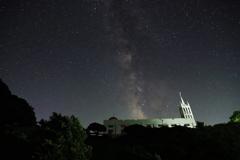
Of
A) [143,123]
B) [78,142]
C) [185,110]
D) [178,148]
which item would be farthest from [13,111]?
[185,110]

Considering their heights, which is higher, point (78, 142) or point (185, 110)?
point (185, 110)

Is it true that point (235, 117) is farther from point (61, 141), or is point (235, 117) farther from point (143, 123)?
point (61, 141)

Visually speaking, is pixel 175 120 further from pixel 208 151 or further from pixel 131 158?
pixel 131 158

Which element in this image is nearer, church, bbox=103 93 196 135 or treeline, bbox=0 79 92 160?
treeline, bbox=0 79 92 160

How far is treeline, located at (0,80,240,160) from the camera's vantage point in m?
12.9

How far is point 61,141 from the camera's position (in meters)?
13.1

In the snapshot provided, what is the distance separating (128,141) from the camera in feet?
93.1

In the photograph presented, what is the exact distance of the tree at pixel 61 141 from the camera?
40.9 feet

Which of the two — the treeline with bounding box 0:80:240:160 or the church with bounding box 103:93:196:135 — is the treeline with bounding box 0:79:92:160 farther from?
the church with bounding box 103:93:196:135

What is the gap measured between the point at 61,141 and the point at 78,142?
5.44ft

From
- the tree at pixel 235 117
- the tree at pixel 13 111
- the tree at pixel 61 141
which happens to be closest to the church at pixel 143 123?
the tree at pixel 235 117

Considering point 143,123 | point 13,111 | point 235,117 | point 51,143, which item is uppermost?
point 235,117

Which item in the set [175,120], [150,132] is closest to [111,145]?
[150,132]

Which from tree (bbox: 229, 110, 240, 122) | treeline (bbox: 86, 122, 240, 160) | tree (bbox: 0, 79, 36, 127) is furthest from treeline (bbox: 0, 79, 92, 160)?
tree (bbox: 229, 110, 240, 122)
